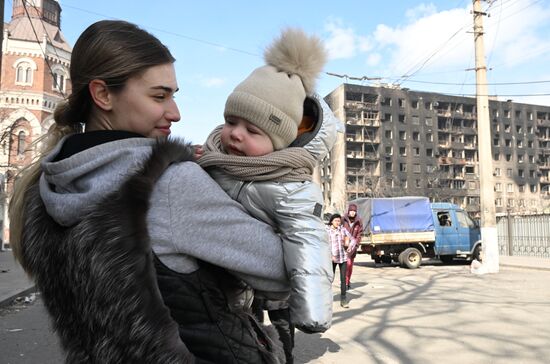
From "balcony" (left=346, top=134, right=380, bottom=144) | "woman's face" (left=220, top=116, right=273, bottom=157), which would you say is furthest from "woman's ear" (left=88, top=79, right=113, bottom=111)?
"balcony" (left=346, top=134, right=380, bottom=144)

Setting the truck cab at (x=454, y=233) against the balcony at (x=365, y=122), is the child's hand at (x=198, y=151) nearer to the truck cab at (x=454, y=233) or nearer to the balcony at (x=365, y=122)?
the truck cab at (x=454, y=233)

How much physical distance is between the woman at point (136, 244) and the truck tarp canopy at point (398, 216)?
18021 mm

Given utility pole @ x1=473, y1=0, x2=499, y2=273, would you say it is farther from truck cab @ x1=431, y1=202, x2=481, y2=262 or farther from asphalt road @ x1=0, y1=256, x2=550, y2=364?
asphalt road @ x1=0, y1=256, x2=550, y2=364

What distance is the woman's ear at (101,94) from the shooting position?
4.27ft

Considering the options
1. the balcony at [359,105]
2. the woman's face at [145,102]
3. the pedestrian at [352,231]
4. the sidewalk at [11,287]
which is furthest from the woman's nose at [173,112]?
the balcony at [359,105]

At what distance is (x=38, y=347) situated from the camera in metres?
5.95

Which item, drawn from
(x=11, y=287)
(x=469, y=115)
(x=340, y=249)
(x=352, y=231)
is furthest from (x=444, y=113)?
(x=11, y=287)

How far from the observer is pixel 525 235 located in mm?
23328

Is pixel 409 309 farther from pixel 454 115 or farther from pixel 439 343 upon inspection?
pixel 454 115

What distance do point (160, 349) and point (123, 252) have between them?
23 centimetres

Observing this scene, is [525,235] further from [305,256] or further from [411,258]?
[305,256]

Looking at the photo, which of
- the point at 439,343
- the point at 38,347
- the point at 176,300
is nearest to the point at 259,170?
the point at 176,300

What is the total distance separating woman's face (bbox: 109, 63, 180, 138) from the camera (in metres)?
1.30

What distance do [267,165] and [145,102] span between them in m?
0.39
